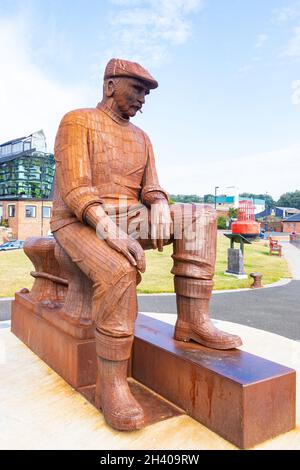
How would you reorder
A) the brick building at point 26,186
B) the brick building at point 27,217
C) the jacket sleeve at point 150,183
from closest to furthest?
1. the jacket sleeve at point 150,183
2. the brick building at point 27,217
3. the brick building at point 26,186

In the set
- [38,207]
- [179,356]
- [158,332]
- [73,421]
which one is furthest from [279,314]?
[38,207]

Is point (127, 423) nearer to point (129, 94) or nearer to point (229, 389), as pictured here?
point (229, 389)

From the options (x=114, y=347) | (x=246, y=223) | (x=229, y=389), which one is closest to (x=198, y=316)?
(x=229, y=389)

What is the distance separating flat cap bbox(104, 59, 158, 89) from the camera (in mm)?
2477

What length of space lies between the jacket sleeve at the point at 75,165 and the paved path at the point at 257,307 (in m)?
3.84

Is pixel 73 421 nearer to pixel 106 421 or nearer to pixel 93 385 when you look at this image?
pixel 106 421

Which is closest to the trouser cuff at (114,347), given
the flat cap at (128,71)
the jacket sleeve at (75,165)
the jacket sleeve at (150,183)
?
the jacket sleeve at (75,165)

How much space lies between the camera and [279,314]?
20.8 ft

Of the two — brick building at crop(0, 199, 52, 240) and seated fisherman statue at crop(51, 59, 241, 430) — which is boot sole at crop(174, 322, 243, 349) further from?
brick building at crop(0, 199, 52, 240)

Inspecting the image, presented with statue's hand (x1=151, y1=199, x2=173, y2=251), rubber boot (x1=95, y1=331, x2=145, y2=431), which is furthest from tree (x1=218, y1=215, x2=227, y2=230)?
rubber boot (x1=95, y1=331, x2=145, y2=431)

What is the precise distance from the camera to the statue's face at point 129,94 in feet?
8.28

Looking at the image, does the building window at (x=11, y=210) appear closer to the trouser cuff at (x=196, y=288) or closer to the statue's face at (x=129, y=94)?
the statue's face at (x=129, y=94)

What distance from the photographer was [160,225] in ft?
7.98

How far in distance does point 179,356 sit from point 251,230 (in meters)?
12.3
